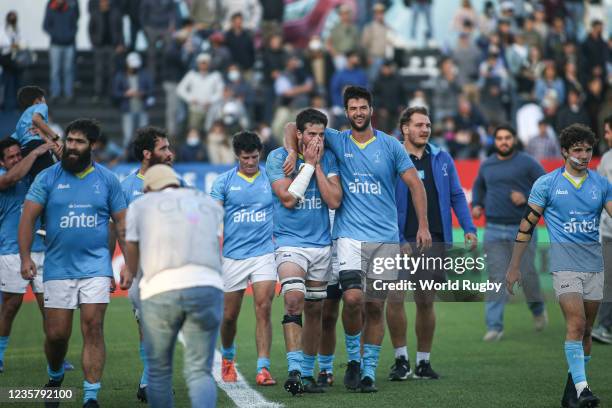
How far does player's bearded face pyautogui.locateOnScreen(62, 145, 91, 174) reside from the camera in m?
9.80

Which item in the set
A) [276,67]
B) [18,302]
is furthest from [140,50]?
[18,302]

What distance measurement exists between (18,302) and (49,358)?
2.96 m

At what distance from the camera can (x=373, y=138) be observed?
1102 cm

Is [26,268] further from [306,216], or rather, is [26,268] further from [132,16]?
[132,16]

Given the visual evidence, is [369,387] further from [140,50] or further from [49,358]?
[140,50]

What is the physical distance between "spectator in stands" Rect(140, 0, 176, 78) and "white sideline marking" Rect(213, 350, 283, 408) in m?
13.9

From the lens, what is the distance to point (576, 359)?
9773 mm

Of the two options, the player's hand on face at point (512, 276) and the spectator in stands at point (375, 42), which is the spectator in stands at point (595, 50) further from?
the player's hand on face at point (512, 276)

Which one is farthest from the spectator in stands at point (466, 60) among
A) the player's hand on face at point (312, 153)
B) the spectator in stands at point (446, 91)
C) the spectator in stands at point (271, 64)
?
the player's hand on face at point (312, 153)

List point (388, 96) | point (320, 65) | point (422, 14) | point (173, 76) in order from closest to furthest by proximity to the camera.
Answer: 1. point (173, 76)
2. point (388, 96)
3. point (320, 65)
4. point (422, 14)

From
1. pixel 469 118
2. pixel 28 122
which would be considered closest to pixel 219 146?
pixel 469 118

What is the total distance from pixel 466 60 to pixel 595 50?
2870mm

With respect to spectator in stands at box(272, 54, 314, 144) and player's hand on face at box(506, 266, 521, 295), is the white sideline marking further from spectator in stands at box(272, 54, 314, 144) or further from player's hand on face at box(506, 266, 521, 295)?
spectator in stands at box(272, 54, 314, 144)

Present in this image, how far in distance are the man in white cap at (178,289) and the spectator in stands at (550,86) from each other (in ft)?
59.6
